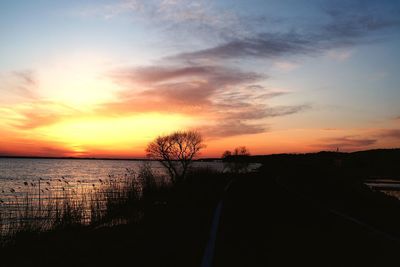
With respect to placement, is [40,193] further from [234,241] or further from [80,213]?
[234,241]

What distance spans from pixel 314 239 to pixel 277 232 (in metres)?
1.28

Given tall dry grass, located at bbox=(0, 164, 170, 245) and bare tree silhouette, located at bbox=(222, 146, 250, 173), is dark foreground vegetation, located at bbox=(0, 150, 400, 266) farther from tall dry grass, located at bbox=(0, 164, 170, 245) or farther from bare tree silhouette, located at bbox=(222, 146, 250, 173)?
bare tree silhouette, located at bbox=(222, 146, 250, 173)

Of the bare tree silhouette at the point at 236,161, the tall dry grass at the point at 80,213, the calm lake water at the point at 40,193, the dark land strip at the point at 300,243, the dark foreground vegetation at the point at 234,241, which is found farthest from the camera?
the bare tree silhouette at the point at 236,161

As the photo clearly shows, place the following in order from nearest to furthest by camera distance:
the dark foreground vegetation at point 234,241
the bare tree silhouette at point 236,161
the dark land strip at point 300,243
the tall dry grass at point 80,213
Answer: the dark land strip at point 300,243 → the dark foreground vegetation at point 234,241 → the tall dry grass at point 80,213 → the bare tree silhouette at point 236,161

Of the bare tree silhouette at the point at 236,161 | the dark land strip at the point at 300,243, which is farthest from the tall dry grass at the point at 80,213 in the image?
the bare tree silhouette at the point at 236,161

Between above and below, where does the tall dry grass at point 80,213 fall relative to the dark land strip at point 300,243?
below

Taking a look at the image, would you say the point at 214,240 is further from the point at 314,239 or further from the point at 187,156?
the point at 187,156

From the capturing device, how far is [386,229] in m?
11.4

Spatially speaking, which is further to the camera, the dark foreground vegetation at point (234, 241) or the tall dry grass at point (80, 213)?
the tall dry grass at point (80, 213)

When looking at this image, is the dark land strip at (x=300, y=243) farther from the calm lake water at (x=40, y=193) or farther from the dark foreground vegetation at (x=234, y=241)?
the calm lake water at (x=40, y=193)

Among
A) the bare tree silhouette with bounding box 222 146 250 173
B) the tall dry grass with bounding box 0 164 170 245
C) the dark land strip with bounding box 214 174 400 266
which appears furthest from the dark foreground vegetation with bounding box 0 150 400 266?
the bare tree silhouette with bounding box 222 146 250 173

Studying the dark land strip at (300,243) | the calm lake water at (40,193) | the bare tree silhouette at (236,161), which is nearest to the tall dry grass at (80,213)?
the calm lake water at (40,193)

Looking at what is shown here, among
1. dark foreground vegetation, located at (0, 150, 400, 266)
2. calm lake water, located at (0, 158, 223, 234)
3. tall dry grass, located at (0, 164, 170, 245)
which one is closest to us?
dark foreground vegetation, located at (0, 150, 400, 266)

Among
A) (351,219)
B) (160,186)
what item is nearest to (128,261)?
(351,219)
